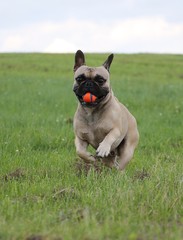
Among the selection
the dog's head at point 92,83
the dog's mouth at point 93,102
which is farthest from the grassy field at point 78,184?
the dog's head at point 92,83

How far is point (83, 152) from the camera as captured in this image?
7.18m

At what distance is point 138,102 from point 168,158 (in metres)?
7.59

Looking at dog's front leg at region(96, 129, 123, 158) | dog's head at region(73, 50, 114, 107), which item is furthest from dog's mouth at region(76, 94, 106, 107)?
dog's front leg at region(96, 129, 123, 158)

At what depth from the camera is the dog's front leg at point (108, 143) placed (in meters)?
6.82

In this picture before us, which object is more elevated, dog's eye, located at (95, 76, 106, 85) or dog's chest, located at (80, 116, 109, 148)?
dog's eye, located at (95, 76, 106, 85)

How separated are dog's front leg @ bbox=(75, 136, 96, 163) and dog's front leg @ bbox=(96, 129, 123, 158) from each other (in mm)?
310

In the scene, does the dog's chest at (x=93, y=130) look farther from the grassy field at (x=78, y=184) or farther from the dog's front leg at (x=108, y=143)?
the grassy field at (x=78, y=184)

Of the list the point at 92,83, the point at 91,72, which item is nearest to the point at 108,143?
the point at 92,83

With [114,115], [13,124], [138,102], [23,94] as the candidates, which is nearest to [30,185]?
[114,115]

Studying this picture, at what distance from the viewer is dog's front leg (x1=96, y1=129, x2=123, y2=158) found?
6816 millimetres

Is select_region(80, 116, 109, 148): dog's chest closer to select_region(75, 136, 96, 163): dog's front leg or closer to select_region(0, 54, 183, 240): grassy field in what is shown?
select_region(75, 136, 96, 163): dog's front leg

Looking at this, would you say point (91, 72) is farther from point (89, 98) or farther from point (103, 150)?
point (103, 150)

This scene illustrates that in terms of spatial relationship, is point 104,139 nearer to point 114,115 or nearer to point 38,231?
point 114,115

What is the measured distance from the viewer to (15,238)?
13.0 ft
